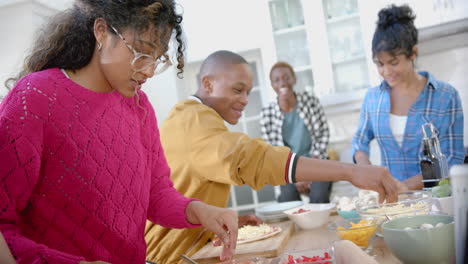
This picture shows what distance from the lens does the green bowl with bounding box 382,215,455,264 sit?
673mm

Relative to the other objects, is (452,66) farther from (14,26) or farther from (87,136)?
(14,26)

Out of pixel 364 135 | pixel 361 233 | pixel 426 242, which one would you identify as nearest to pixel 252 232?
pixel 361 233

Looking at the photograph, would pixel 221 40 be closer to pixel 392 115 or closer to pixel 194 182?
pixel 392 115

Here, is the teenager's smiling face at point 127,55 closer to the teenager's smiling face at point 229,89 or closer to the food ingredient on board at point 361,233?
the food ingredient on board at point 361,233

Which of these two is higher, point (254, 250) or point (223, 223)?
point (223, 223)

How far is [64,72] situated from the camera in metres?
1.02

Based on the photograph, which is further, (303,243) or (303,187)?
(303,187)

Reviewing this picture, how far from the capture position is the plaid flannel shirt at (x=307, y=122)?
3.58m

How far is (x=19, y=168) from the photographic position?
807 millimetres

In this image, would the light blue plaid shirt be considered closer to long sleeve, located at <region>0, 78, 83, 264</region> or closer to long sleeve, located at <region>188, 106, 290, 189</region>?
long sleeve, located at <region>188, 106, 290, 189</region>

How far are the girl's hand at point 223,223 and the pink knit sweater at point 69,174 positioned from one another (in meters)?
0.16

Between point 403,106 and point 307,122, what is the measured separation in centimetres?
139

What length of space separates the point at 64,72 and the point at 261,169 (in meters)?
0.56

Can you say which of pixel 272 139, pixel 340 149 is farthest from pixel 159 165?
pixel 340 149
